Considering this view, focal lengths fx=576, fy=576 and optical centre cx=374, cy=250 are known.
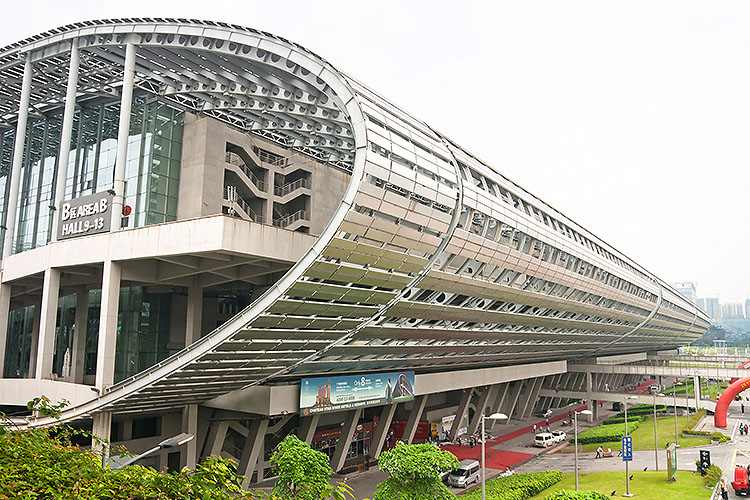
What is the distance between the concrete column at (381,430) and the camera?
46.9 meters

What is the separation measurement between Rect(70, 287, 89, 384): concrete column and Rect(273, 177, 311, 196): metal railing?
18590mm

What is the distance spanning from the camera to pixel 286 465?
26406 millimetres

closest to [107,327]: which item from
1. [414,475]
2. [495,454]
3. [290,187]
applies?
[414,475]

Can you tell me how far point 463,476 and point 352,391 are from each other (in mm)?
10655

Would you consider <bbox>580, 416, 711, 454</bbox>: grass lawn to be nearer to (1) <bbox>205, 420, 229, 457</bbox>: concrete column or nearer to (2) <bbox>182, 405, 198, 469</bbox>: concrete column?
(1) <bbox>205, 420, 229, 457</bbox>: concrete column

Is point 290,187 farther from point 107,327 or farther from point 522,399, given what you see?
point 522,399

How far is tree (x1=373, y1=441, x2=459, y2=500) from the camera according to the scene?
26984mm

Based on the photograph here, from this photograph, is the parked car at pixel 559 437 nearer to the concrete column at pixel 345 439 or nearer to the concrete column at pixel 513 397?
the concrete column at pixel 513 397

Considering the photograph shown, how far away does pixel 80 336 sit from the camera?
127ft

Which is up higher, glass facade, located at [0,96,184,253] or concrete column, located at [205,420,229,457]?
glass facade, located at [0,96,184,253]

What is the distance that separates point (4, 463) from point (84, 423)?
29.4 metres

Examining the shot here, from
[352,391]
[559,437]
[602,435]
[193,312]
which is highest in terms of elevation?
[193,312]

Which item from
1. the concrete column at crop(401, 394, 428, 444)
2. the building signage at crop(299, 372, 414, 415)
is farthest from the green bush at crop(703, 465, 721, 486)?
the building signage at crop(299, 372, 414, 415)

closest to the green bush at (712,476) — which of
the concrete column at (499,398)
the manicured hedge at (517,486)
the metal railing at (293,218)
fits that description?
the manicured hedge at (517,486)
